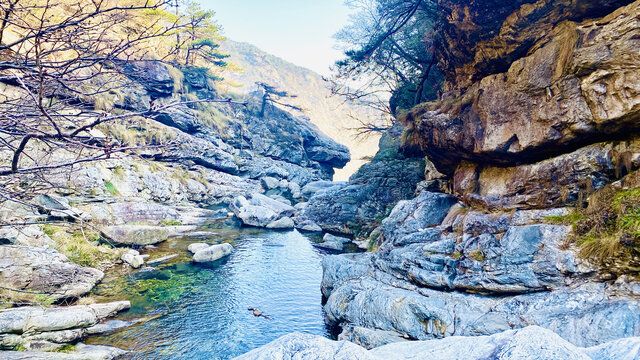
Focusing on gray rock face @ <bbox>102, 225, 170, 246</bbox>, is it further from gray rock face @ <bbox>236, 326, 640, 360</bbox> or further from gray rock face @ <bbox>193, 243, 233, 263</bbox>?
gray rock face @ <bbox>236, 326, 640, 360</bbox>

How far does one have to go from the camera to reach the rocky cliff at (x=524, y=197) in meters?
4.59

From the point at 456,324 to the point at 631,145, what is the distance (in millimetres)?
4219

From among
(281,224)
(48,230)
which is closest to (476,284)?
(48,230)

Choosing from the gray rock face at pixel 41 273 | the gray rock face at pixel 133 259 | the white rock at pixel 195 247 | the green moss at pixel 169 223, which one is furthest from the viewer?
the green moss at pixel 169 223

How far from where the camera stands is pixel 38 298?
700 cm

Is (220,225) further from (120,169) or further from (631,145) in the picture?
(631,145)

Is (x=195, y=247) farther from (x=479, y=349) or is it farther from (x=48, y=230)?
(x=479, y=349)

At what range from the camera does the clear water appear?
6.73 meters

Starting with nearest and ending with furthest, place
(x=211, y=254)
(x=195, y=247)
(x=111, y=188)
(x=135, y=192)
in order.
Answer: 1. (x=211, y=254)
2. (x=195, y=247)
3. (x=111, y=188)
4. (x=135, y=192)

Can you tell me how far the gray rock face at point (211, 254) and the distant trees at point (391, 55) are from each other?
8.19m

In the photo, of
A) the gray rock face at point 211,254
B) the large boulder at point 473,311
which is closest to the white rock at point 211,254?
the gray rock face at point 211,254

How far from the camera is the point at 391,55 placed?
1368 cm

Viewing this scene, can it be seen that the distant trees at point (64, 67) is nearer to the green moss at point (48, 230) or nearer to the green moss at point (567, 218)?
the green moss at point (567, 218)

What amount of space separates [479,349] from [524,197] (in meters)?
5.35
